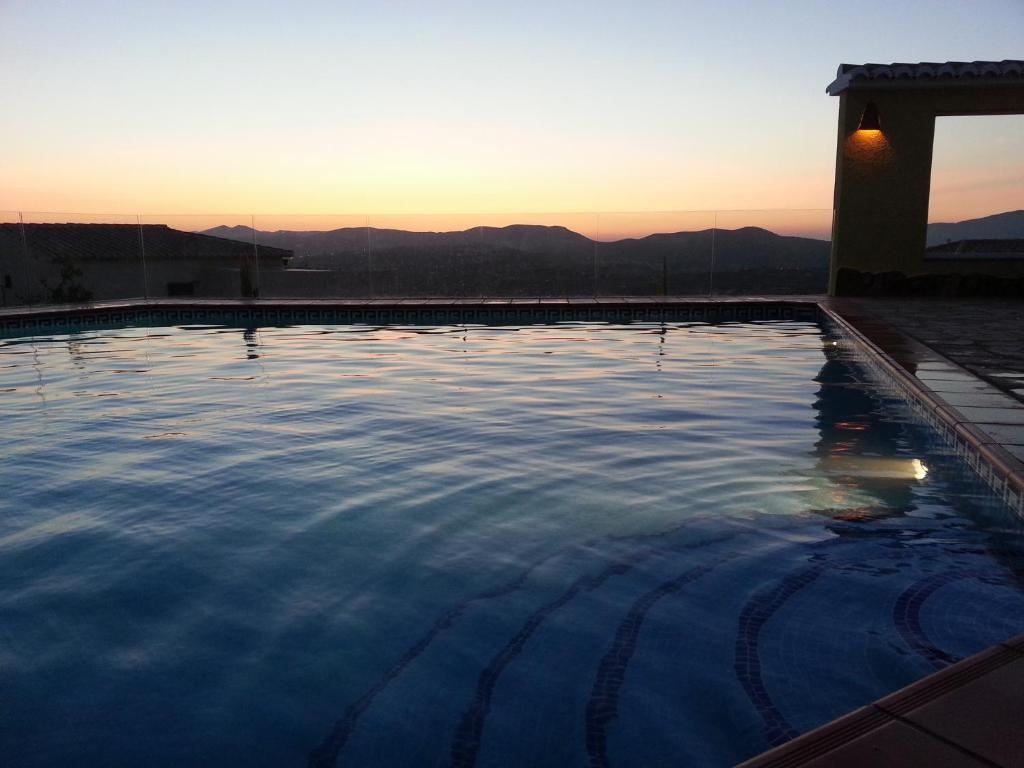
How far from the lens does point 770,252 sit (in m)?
16.2

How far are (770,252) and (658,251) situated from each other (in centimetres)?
309

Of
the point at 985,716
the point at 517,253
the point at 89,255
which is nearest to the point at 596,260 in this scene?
the point at 517,253

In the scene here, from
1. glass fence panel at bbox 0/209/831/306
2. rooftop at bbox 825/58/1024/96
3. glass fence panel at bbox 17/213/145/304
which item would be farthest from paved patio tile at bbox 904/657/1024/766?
glass fence panel at bbox 17/213/145/304

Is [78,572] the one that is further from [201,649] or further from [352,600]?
[352,600]

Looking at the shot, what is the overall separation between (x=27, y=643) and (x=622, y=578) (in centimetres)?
236

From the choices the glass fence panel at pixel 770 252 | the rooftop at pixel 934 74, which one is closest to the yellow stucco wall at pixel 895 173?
the rooftop at pixel 934 74

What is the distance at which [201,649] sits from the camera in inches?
108

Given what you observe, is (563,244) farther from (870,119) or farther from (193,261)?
(193,261)

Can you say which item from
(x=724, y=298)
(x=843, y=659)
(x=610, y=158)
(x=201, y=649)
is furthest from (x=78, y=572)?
(x=610, y=158)

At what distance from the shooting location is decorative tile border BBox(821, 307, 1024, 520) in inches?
135

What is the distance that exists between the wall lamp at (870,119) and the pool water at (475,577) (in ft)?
25.2

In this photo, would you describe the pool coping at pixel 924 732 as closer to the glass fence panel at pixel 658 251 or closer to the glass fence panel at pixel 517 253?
the glass fence panel at pixel 517 253

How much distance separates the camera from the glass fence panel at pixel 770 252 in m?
14.6

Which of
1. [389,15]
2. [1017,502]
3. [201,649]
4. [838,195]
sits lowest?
[201,649]
